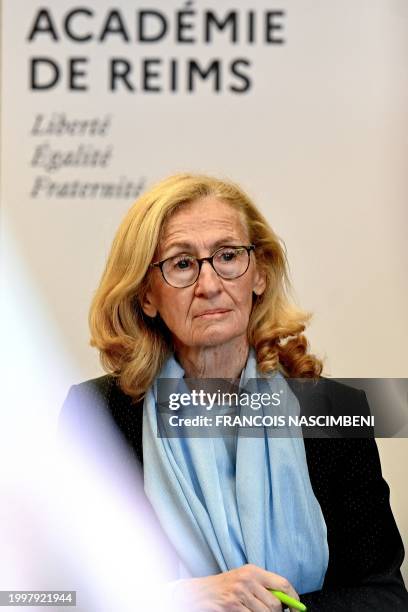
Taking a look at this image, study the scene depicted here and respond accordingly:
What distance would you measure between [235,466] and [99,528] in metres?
0.24

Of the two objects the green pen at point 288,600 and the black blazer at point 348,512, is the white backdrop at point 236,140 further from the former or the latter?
the green pen at point 288,600

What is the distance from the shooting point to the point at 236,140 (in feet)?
4.69

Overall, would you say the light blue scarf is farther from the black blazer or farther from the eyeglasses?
the eyeglasses

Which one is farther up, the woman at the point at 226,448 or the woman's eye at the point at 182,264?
the woman's eye at the point at 182,264

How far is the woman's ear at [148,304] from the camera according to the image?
4.13ft

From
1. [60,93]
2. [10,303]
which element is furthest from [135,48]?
[10,303]

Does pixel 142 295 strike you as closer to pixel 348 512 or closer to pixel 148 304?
pixel 148 304

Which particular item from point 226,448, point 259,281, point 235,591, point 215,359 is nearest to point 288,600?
point 235,591

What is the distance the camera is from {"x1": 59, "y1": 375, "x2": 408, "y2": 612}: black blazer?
124 cm

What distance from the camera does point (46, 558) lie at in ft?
4.36

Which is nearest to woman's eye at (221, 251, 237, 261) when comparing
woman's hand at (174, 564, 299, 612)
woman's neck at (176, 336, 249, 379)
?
woman's neck at (176, 336, 249, 379)

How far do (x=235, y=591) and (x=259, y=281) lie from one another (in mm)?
446

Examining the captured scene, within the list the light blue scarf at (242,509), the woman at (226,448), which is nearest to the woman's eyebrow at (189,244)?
the woman at (226,448)

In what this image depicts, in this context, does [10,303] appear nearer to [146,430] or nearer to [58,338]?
[58,338]
